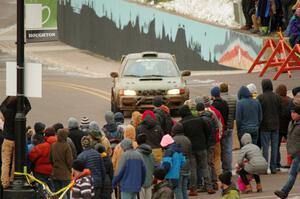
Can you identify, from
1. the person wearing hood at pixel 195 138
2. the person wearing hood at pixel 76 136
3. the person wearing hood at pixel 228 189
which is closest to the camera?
the person wearing hood at pixel 228 189

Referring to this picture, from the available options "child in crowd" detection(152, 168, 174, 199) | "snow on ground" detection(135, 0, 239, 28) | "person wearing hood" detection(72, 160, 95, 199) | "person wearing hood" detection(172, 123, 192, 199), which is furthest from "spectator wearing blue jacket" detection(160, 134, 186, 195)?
"snow on ground" detection(135, 0, 239, 28)

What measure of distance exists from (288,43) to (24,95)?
18397 mm

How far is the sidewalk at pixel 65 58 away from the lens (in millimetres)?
45987

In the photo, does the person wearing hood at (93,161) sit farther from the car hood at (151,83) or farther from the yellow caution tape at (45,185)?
the car hood at (151,83)

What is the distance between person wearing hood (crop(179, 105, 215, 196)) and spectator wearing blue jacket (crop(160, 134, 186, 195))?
143 cm

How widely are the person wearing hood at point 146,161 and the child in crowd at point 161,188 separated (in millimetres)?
1633

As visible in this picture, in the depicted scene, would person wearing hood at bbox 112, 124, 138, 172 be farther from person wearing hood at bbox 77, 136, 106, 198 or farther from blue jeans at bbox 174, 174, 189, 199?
blue jeans at bbox 174, 174, 189, 199

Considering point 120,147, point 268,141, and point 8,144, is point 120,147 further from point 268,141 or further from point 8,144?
point 268,141

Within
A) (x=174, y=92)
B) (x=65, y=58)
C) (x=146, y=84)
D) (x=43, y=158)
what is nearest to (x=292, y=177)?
(x=43, y=158)

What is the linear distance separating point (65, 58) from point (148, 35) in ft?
14.4

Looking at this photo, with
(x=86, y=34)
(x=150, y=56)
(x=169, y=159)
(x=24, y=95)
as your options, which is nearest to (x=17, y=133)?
(x=24, y=95)

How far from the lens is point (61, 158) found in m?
20.4

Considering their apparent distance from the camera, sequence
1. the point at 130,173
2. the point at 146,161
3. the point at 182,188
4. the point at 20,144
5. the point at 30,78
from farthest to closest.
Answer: the point at 182,188 < the point at 146,161 < the point at 130,173 < the point at 30,78 < the point at 20,144

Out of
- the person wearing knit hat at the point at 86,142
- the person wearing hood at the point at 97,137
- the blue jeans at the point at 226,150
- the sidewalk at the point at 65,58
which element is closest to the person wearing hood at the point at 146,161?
the person wearing hood at the point at 97,137
